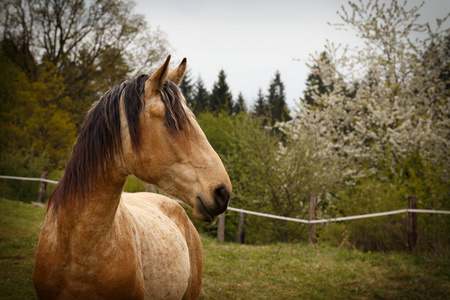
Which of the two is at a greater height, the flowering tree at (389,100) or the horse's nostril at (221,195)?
the flowering tree at (389,100)

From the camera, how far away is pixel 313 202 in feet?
26.6

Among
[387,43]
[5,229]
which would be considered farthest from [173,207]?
[387,43]

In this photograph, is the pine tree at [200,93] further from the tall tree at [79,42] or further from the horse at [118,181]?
the horse at [118,181]

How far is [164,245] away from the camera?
7.19 feet

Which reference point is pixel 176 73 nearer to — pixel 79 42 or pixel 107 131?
pixel 107 131

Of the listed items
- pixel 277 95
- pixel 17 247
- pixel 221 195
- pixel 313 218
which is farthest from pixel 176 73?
pixel 277 95

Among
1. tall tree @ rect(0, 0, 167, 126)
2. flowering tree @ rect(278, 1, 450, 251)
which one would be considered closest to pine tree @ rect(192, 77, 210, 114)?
tall tree @ rect(0, 0, 167, 126)

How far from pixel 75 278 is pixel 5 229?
21.8 ft

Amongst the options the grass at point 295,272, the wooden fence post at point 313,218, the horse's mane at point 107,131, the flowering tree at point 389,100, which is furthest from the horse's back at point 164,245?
the flowering tree at point 389,100

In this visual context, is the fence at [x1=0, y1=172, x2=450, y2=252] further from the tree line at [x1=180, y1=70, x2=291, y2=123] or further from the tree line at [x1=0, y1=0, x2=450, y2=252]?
the tree line at [x1=180, y1=70, x2=291, y2=123]

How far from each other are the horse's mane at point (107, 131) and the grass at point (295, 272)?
272 cm

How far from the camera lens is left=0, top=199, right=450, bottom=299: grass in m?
4.43

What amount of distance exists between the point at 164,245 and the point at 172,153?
959 mm

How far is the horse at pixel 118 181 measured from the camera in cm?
151
